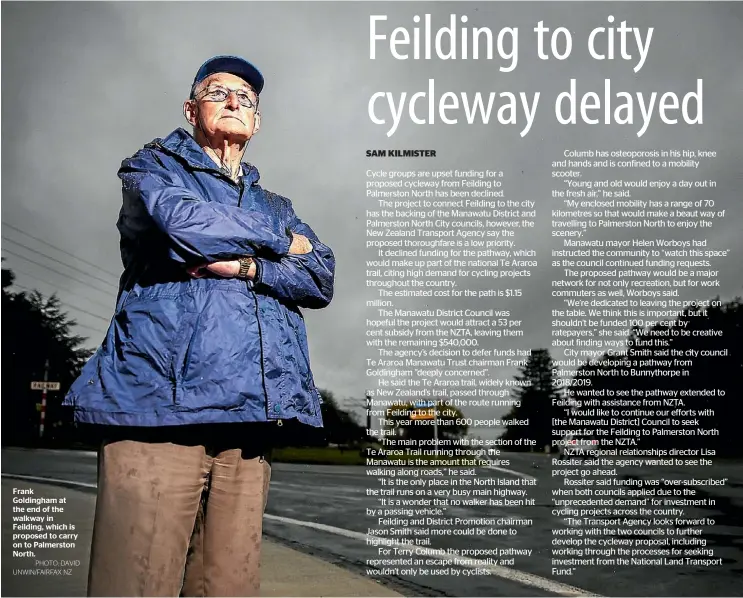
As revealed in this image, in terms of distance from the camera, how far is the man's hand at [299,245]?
2.02 metres

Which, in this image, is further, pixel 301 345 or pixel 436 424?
pixel 436 424

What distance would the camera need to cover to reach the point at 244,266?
1847mm

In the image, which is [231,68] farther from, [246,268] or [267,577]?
[267,577]

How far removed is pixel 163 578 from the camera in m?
1.67

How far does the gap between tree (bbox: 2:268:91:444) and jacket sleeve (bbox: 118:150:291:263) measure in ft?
10.2

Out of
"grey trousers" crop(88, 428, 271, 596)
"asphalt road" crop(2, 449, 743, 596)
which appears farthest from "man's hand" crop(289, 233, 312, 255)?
"asphalt road" crop(2, 449, 743, 596)

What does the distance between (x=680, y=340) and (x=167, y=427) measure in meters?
3.65

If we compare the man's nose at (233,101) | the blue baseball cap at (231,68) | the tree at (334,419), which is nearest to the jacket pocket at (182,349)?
the tree at (334,419)

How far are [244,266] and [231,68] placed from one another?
662 mm

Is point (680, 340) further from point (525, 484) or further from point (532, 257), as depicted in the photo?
point (525, 484)

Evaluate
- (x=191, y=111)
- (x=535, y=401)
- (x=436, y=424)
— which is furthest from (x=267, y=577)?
(x=191, y=111)

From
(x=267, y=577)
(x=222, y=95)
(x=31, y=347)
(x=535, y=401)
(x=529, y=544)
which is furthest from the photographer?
(x=31, y=347)

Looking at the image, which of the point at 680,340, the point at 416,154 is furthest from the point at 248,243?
the point at 680,340

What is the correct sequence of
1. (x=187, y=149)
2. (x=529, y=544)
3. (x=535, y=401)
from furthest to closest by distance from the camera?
(x=529, y=544) < (x=535, y=401) < (x=187, y=149)
